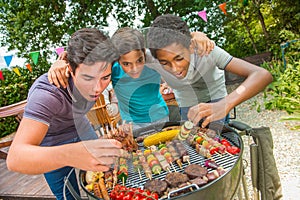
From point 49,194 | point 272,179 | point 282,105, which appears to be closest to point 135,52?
point 272,179

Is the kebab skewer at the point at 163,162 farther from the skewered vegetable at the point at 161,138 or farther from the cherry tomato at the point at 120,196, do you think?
the cherry tomato at the point at 120,196

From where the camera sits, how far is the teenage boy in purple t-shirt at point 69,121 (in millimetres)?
966

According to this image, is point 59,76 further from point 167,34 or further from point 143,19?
point 143,19

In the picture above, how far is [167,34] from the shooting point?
1394 mm

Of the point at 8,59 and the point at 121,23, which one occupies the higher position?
the point at 121,23

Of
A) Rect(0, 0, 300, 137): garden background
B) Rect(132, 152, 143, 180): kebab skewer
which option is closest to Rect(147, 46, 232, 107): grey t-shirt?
Rect(132, 152, 143, 180): kebab skewer

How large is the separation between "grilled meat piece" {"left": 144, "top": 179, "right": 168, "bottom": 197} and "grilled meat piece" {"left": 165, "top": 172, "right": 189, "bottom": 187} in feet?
0.09

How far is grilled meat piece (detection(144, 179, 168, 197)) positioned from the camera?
1212mm

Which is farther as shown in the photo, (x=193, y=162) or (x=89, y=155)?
(x=193, y=162)

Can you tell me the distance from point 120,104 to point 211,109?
2.88 feet

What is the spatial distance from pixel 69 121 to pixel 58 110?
0.28 m

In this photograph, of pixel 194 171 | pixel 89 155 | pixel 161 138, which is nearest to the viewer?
pixel 89 155

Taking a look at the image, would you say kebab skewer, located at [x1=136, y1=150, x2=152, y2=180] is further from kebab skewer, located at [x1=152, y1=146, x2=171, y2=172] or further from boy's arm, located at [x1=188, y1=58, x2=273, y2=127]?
boy's arm, located at [x1=188, y1=58, x2=273, y2=127]

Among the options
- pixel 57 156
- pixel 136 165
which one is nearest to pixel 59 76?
pixel 57 156
